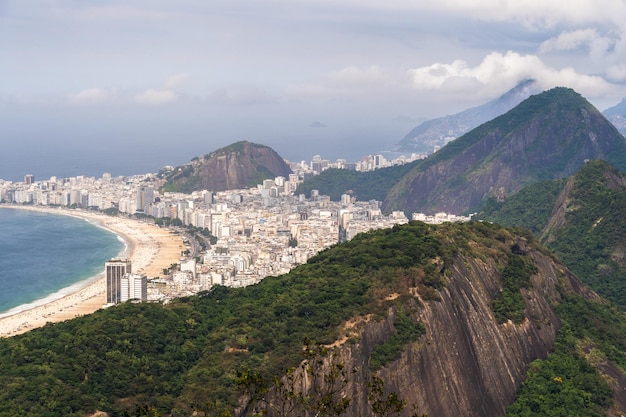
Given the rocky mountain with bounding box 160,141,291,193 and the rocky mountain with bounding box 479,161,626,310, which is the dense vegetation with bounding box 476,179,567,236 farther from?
the rocky mountain with bounding box 160,141,291,193

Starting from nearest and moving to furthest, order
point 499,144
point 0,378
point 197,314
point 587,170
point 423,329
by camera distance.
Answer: point 0,378, point 423,329, point 197,314, point 587,170, point 499,144

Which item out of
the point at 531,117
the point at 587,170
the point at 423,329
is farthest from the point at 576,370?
the point at 531,117

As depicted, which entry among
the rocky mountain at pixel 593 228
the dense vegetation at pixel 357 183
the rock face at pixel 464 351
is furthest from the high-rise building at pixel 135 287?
the dense vegetation at pixel 357 183

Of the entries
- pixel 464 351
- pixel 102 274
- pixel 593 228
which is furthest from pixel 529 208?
pixel 464 351

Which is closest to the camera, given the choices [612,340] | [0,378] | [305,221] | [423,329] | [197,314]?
[0,378]

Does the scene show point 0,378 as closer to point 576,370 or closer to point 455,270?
point 455,270

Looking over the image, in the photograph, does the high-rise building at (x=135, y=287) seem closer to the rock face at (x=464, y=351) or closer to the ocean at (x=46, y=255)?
the ocean at (x=46, y=255)

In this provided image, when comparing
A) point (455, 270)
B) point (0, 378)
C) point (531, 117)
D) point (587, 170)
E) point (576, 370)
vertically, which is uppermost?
point (531, 117)

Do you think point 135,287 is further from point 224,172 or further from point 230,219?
point 224,172

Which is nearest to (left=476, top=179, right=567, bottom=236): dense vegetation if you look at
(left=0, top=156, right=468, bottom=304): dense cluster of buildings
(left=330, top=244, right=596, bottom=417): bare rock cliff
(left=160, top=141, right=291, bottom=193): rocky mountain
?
(left=0, top=156, right=468, bottom=304): dense cluster of buildings
